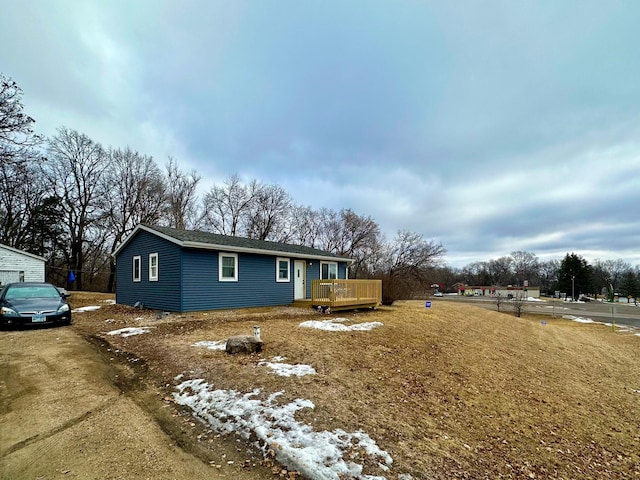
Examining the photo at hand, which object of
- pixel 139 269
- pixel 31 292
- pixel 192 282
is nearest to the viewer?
pixel 31 292

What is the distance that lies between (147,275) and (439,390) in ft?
41.3

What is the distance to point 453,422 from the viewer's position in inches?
182

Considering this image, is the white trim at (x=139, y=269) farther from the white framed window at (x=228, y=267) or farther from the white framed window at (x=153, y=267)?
the white framed window at (x=228, y=267)

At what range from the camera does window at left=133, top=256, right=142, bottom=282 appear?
14359 mm

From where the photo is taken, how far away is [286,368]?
5.43m

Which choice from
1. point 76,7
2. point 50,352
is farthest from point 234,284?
point 76,7

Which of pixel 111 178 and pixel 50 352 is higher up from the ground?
pixel 111 178

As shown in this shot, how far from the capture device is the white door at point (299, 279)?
52.3 feet

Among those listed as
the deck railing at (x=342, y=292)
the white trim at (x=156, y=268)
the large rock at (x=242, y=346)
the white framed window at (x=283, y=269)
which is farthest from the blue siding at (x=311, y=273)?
the large rock at (x=242, y=346)

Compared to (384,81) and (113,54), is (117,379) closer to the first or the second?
(113,54)

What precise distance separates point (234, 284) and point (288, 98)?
28.5ft

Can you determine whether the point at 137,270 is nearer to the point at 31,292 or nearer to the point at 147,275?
the point at 147,275

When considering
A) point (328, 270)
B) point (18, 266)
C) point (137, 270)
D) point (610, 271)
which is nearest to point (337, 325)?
point (328, 270)

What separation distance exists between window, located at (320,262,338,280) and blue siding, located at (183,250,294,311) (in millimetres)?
2568
